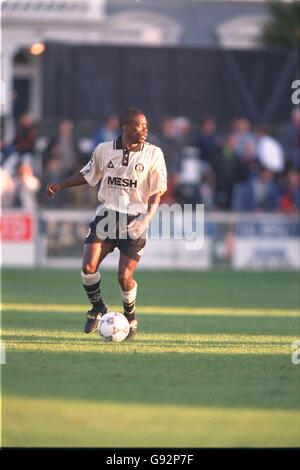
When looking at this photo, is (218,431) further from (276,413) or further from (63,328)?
(63,328)

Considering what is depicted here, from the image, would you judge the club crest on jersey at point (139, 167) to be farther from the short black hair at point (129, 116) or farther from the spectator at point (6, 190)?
the spectator at point (6, 190)

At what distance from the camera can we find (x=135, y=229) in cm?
1255

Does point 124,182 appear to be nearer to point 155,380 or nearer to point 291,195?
point 155,380

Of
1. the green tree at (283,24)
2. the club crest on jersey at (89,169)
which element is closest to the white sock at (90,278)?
the club crest on jersey at (89,169)

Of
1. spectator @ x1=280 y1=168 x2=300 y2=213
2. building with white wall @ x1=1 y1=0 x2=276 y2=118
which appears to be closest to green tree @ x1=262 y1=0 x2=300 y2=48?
building with white wall @ x1=1 y1=0 x2=276 y2=118

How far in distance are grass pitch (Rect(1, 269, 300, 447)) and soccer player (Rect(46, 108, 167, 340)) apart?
80cm

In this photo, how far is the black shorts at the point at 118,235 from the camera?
40.9ft

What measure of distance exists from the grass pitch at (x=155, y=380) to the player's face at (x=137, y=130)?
205 cm

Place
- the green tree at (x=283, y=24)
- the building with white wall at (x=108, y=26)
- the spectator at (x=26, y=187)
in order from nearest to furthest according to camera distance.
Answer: the spectator at (x=26, y=187) < the building with white wall at (x=108, y=26) < the green tree at (x=283, y=24)

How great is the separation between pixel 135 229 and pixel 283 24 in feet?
99.4

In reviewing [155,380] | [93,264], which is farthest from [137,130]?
[155,380]

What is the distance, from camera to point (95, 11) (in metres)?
42.1

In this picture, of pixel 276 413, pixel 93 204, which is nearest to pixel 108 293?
pixel 93 204
